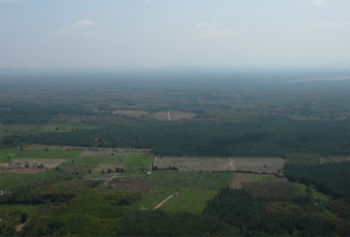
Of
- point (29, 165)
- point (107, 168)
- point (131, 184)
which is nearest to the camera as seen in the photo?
point (131, 184)

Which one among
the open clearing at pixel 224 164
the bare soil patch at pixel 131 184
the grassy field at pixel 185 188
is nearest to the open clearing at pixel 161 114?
the open clearing at pixel 224 164

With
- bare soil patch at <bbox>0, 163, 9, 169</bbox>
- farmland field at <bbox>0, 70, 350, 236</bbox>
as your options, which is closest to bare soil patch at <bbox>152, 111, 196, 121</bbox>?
farmland field at <bbox>0, 70, 350, 236</bbox>

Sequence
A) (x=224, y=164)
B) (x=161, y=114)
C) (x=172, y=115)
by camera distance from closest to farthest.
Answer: (x=224, y=164), (x=172, y=115), (x=161, y=114)

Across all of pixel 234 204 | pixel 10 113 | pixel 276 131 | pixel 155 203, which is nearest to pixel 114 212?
pixel 155 203

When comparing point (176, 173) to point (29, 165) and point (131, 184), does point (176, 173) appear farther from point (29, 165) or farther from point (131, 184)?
point (29, 165)

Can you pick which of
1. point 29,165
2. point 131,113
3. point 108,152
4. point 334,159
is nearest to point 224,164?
point 334,159

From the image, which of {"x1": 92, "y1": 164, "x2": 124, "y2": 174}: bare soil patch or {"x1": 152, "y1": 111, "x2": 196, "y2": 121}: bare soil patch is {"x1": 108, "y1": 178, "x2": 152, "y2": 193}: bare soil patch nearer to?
{"x1": 92, "y1": 164, "x2": 124, "y2": 174}: bare soil patch

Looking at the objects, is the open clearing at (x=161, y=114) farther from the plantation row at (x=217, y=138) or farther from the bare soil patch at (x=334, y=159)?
the bare soil patch at (x=334, y=159)
